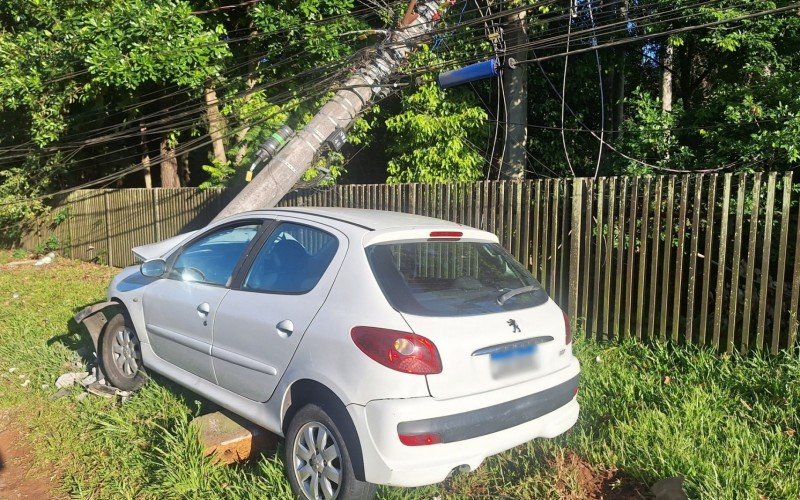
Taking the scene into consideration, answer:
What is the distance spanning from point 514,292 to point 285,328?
130 cm

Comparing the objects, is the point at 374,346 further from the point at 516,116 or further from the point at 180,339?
the point at 516,116

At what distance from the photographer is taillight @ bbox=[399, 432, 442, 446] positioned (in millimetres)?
2602

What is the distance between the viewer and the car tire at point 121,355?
4.70 metres

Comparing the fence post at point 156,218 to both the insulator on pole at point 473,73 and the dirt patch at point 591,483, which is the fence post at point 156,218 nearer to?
the insulator on pole at point 473,73

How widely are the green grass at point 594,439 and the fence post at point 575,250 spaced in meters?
0.49

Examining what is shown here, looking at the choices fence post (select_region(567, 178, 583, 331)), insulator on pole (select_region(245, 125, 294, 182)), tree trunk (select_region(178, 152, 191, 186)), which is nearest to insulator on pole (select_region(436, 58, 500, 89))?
insulator on pole (select_region(245, 125, 294, 182))

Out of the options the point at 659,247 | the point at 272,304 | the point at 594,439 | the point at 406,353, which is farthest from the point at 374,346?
the point at 659,247

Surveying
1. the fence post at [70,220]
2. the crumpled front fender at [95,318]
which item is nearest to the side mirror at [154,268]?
the crumpled front fender at [95,318]

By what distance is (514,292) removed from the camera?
3.21 metres

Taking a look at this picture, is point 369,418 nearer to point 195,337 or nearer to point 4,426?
point 195,337

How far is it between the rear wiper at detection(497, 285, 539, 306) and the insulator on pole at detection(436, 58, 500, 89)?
4831 mm

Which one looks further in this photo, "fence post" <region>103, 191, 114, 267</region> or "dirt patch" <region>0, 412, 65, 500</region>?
"fence post" <region>103, 191, 114, 267</region>

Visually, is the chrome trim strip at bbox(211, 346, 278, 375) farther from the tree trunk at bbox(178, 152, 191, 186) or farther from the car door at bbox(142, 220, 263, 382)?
the tree trunk at bbox(178, 152, 191, 186)

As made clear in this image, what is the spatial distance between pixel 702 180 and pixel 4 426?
6147 mm
